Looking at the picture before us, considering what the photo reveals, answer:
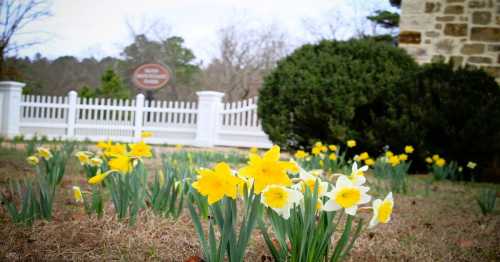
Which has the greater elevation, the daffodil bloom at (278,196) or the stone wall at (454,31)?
the stone wall at (454,31)

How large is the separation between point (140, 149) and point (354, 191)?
0.99 meters

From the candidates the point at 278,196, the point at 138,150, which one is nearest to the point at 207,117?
the point at 138,150

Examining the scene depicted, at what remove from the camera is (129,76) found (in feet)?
71.6

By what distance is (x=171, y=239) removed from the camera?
1.64m

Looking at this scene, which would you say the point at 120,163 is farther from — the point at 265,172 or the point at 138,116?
the point at 138,116

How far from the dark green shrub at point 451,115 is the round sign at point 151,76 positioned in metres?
9.91

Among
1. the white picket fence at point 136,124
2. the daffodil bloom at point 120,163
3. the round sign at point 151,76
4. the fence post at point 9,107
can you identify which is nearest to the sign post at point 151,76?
the round sign at point 151,76

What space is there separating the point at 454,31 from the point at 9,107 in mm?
11053

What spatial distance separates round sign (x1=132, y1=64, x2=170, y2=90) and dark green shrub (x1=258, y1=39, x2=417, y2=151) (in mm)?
8517

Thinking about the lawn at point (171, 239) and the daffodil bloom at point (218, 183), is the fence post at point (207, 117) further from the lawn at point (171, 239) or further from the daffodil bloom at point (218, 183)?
the daffodil bloom at point (218, 183)

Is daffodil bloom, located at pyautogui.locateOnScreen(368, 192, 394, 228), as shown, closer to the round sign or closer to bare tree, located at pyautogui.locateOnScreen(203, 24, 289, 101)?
the round sign

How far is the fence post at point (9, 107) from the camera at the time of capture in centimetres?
1120

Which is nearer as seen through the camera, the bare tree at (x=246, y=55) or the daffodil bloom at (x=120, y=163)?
the daffodil bloom at (x=120, y=163)

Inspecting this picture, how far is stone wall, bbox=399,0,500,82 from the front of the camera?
246 inches
